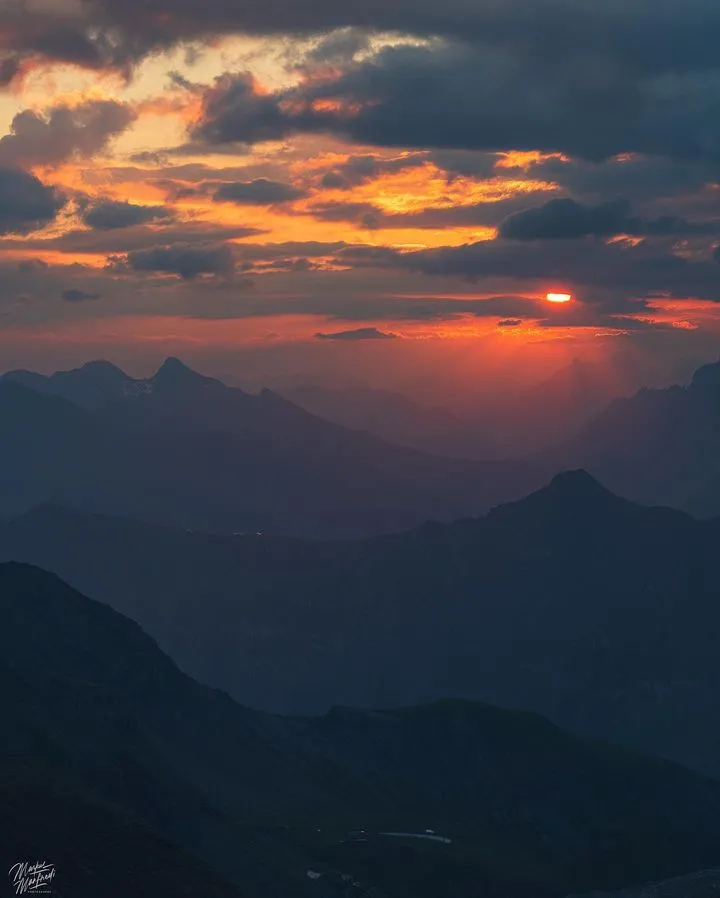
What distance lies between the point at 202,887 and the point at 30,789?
2984 cm

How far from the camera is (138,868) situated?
18125 cm

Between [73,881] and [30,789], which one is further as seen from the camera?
[30,789]

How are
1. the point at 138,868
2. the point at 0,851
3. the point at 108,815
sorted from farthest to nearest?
the point at 108,815 < the point at 138,868 < the point at 0,851

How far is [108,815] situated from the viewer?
194875mm

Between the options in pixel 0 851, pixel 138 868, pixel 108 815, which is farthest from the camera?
pixel 108 815

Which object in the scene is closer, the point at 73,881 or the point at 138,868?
the point at 73,881

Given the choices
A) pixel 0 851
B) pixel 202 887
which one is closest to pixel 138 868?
pixel 202 887

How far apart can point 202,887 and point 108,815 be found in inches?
768

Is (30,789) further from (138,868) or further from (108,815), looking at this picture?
(138,868)

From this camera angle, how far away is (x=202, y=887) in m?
184

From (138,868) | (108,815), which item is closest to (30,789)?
(108,815)

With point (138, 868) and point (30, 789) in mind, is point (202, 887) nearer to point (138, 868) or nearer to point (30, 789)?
point (138, 868)

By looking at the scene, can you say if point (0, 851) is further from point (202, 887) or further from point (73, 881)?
point (202, 887)

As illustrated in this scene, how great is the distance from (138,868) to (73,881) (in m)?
13.8
